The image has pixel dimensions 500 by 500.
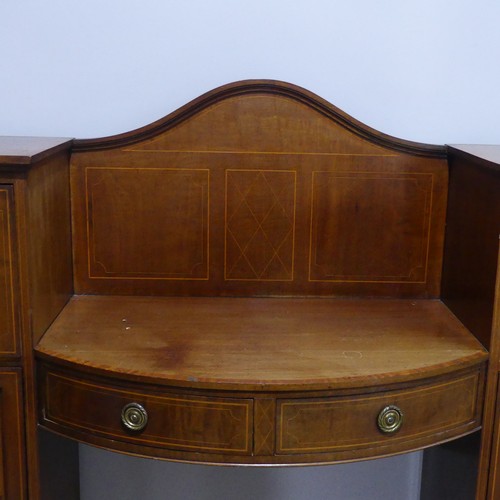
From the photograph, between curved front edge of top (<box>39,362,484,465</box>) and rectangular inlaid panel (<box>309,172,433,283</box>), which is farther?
rectangular inlaid panel (<box>309,172,433,283</box>)

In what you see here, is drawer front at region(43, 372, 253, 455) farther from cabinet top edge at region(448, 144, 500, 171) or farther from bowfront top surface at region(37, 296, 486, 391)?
cabinet top edge at region(448, 144, 500, 171)

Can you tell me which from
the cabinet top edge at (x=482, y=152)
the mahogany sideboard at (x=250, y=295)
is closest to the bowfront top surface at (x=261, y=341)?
the mahogany sideboard at (x=250, y=295)

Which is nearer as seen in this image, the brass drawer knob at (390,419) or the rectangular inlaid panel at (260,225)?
the brass drawer knob at (390,419)

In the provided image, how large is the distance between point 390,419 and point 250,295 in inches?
16.9

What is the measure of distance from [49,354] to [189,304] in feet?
1.05

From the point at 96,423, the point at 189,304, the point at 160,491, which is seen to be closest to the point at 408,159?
the point at 189,304

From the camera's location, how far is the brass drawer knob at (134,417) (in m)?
1.04

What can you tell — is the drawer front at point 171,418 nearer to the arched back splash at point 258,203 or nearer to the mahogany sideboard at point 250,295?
the mahogany sideboard at point 250,295

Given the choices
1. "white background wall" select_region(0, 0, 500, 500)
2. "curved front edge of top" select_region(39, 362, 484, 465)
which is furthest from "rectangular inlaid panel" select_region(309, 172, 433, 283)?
"curved front edge of top" select_region(39, 362, 484, 465)

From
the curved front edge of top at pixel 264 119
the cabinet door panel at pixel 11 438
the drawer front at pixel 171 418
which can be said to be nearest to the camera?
the drawer front at pixel 171 418

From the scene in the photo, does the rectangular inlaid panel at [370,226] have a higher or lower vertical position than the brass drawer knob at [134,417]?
higher

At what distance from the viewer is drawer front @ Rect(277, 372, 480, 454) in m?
1.03

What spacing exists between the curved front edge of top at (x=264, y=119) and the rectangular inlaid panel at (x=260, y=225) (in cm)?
7

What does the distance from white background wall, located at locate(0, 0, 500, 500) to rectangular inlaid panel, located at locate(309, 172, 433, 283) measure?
0.49ft
